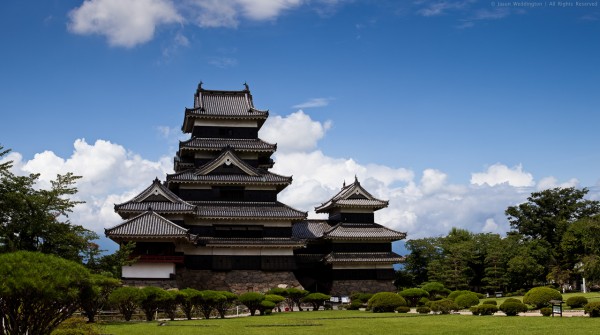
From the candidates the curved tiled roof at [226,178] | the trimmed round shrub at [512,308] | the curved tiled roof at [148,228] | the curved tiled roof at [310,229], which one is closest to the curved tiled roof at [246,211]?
the curved tiled roof at [226,178]

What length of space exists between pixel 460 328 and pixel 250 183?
27000mm

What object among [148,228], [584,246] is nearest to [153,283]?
[148,228]

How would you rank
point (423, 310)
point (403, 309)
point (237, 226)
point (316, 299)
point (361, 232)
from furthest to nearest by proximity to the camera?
point (361, 232) → point (237, 226) → point (316, 299) → point (403, 309) → point (423, 310)

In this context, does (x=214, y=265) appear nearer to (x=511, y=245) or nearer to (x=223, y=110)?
(x=223, y=110)

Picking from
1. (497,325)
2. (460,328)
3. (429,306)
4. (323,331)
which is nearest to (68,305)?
(323,331)

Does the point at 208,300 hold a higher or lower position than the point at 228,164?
lower

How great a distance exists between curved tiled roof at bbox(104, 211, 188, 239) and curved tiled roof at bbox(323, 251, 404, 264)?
14195 mm

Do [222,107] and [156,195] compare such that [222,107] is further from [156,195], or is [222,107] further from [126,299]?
[126,299]

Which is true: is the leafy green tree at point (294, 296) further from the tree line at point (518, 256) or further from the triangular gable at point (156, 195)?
the tree line at point (518, 256)

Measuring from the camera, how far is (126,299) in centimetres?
A: 3322

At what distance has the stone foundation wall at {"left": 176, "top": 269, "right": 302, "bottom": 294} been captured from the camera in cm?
4772

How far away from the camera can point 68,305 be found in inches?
685

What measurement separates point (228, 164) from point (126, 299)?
64.8ft

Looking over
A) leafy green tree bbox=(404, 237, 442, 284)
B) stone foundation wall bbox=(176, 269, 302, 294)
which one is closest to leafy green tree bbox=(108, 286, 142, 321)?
stone foundation wall bbox=(176, 269, 302, 294)
